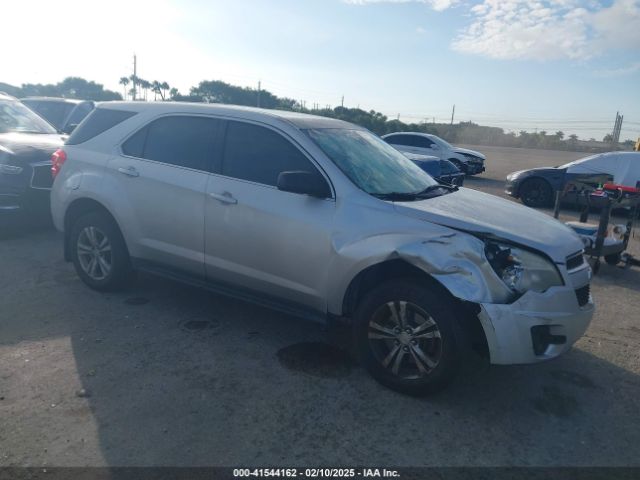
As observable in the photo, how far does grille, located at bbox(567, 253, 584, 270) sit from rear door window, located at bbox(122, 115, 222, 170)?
2.89 meters

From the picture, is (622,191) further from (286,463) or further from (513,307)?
(286,463)

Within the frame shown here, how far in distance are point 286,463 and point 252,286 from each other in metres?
1.61

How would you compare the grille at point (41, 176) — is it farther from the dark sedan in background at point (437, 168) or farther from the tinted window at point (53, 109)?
the dark sedan in background at point (437, 168)

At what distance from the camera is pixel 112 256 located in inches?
191

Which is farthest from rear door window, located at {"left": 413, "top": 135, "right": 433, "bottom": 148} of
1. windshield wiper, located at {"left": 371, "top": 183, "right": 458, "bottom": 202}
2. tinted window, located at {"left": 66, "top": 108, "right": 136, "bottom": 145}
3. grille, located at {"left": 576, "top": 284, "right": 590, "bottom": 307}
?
grille, located at {"left": 576, "top": 284, "right": 590, "bottom": 307}

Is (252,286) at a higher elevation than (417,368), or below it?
higher

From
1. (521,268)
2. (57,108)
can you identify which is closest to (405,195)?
(521,268)

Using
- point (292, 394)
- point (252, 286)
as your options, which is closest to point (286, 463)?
point (292, 394)

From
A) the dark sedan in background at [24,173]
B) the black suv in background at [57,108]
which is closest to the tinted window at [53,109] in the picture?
the black suv in background at [57,108]

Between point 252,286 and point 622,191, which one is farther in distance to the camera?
point 622,191

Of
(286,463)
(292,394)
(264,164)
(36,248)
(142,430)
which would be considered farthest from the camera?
(36,248)

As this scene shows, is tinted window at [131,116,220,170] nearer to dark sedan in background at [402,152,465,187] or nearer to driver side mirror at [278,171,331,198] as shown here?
driver side mirror at [278,171,331,198]

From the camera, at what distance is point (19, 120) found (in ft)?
26.3

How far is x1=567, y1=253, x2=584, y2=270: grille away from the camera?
3.37 metres
